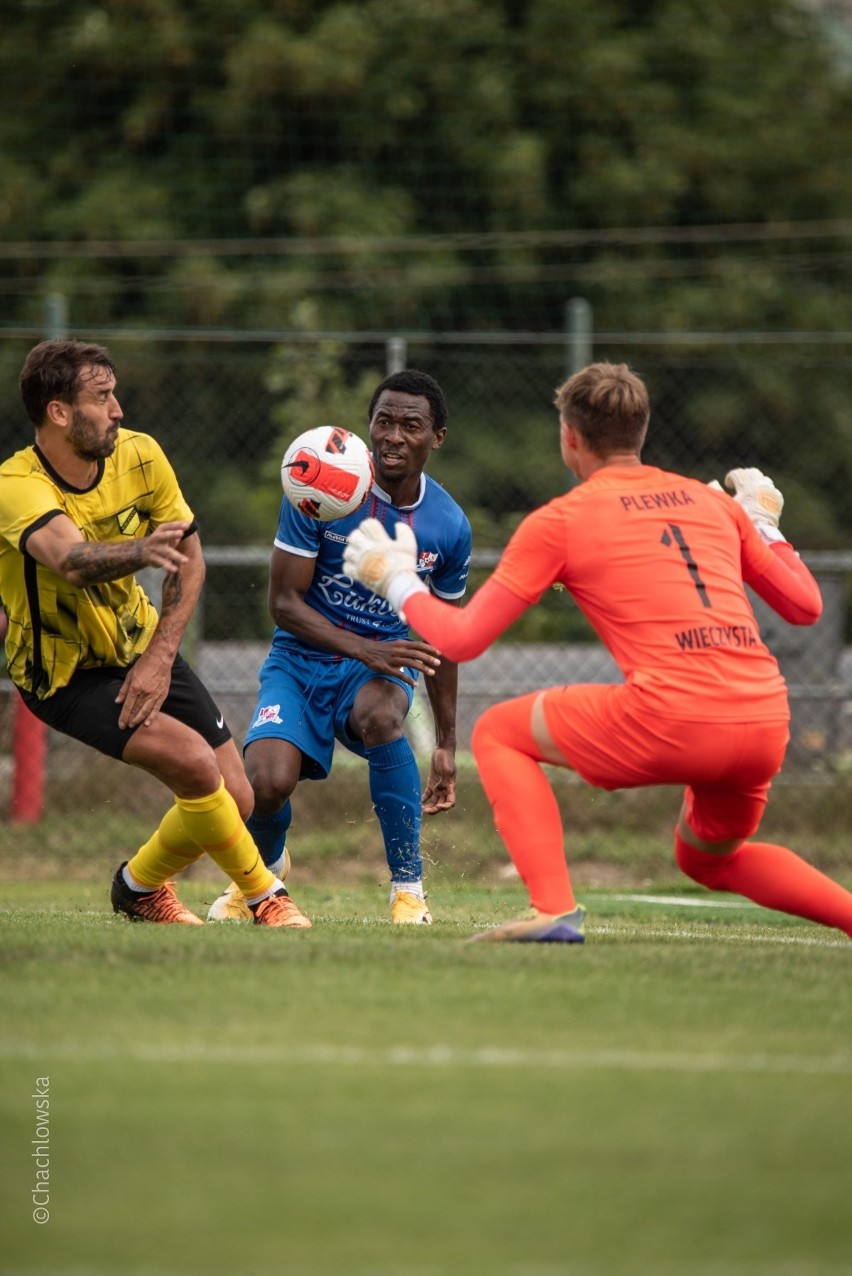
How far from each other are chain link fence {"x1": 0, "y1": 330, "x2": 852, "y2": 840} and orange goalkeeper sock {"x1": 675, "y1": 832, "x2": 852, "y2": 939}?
15.1ft

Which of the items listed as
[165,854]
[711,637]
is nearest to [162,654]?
[165,854]

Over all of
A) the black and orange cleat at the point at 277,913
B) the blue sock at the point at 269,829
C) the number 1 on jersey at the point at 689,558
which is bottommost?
the blue sock at the point at 269,829

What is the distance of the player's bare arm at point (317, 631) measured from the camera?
618 cm

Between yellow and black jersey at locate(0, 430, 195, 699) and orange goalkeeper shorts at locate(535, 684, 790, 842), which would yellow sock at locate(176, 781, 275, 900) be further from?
orange goalkeeper shorts at locate(535, 684, 790, 842)

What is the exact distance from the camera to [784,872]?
5.22 metres

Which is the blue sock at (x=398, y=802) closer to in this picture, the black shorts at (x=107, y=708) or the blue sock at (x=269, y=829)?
the blue sock at (x=269, y=829)

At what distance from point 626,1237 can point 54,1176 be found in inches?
39.0

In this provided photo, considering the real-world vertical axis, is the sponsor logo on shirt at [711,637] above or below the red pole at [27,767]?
above

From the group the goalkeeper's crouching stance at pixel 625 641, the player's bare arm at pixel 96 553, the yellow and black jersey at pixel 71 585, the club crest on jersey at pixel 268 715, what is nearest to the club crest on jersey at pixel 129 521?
the yellow and black jersey at pixel 71 585

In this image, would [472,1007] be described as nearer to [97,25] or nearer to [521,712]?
[521,712]

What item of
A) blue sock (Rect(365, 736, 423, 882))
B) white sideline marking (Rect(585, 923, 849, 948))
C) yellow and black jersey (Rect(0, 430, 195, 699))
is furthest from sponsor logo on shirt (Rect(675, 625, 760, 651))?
yellow and black jersey (Rect(0, 430, 195, 699))

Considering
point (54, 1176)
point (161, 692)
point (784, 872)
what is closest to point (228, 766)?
point (161, 692)

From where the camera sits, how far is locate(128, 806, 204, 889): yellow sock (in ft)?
19.6

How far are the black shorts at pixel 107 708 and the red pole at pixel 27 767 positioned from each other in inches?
164
